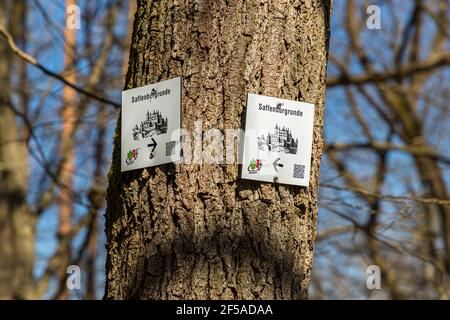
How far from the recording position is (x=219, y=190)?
210 cm

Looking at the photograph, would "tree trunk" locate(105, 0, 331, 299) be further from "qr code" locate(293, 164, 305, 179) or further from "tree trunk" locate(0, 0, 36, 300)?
"tree trunk" locate(0, 0, 36, 300)

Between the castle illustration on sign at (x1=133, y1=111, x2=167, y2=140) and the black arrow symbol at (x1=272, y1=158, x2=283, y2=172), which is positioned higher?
the castle illustration on sign at (x1=133, y1=111, x2=167, y2=140)

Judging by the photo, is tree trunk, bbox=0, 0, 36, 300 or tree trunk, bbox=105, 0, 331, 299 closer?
tree trunk, bbox=105, 0, 331, 299

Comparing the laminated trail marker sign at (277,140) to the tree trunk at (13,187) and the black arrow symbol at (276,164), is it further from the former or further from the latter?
the tree trunk at (13,187)

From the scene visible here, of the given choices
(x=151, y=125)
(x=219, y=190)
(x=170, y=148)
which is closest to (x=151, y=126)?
(x=151, y=125)

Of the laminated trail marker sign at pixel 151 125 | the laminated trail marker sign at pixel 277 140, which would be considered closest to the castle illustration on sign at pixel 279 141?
the laminated trail marker sign at pixel 277 140

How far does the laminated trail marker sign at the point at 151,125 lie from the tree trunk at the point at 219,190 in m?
0.03

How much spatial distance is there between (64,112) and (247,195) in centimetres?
551

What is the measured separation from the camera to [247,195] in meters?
2.11

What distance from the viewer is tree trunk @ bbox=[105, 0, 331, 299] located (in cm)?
207

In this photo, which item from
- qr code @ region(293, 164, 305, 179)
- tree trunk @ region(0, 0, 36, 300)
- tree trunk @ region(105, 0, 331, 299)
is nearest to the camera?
tree trunk @ region(105, 0, 331, 299)

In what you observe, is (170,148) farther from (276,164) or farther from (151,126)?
(276,164)

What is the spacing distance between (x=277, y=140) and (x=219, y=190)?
21 cm

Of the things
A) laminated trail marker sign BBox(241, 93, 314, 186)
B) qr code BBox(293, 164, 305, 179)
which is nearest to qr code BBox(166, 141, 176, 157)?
laminated trail marker sign BBox(241, 93, 314, 186)
